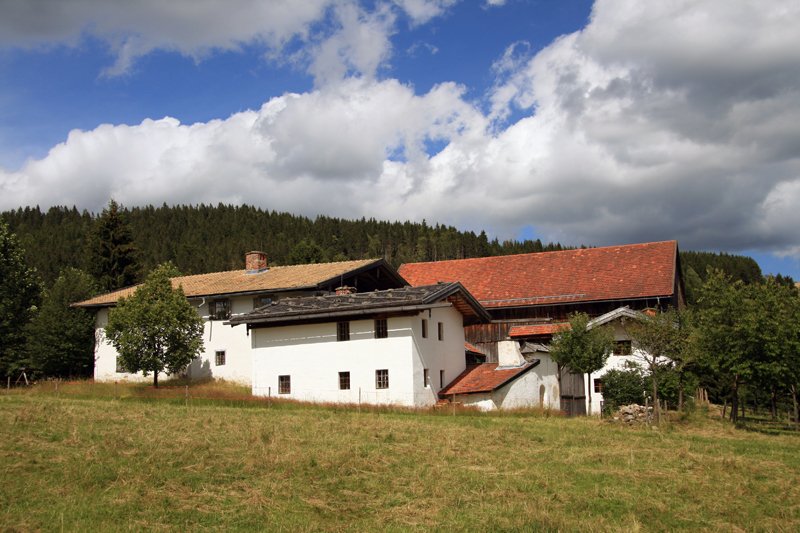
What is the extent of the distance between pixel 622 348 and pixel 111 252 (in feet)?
160

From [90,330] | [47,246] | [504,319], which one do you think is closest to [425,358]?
[504,319]

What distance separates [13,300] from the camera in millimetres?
47719

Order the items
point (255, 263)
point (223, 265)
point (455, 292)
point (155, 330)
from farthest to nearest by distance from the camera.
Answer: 1. point (223, 265)
2. point (255, 263)
3. point (155, 330)
4. point (455, 292)

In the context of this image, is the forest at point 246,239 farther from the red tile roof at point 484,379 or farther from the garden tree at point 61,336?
the red tile roof at point 484,379

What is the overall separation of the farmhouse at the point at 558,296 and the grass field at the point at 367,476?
44.1 ft

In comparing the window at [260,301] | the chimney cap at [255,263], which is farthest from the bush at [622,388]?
the chimney cap at [255,263]

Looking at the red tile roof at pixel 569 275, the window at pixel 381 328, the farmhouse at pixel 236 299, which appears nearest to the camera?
the window at pixel 381 328

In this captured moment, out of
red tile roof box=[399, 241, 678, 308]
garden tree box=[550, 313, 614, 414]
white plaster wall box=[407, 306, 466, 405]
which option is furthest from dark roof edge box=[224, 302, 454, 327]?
red tile roof box=[399, 241, 678, 308]

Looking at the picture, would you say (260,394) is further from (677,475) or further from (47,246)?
(47,246)

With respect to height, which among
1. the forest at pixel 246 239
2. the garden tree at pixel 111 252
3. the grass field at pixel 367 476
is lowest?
the grass field at pixel 367 476

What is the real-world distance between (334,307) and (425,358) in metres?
4.93

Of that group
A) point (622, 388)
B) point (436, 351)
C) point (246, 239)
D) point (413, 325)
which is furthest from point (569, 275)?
point (246, 239)

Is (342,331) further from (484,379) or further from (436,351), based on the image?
(484,379)

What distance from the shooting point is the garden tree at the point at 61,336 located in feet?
151
